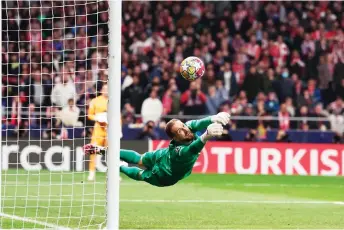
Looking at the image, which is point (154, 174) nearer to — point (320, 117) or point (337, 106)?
point (320, 117)

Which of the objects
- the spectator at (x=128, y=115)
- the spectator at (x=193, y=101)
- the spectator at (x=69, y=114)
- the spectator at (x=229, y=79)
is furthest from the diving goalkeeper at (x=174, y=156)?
the spectator at (x=229, y=79)

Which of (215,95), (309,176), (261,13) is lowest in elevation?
(309,176)

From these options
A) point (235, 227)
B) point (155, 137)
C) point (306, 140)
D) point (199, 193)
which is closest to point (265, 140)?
point (306, 140)

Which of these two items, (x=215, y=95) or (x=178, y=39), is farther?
(x=178, y=39)

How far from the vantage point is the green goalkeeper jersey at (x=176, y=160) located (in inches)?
477

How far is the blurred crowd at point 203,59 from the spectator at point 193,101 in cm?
3

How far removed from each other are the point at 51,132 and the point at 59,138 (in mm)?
599

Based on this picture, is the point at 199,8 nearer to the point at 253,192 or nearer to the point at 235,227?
the point at 253,192

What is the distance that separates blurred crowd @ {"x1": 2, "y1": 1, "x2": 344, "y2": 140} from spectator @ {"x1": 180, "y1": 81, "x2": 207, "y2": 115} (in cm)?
3

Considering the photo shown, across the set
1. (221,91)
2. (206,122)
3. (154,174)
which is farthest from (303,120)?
A: (206,122)

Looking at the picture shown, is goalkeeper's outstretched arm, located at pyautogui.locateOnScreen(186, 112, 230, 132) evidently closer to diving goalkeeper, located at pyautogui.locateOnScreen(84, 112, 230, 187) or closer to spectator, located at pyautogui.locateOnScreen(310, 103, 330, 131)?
diving goalkeeper, located at pyautogui.locateOnScreen(84, 112, 230, 187)

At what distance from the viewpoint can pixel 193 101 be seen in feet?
85.6

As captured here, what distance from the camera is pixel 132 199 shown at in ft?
54.2

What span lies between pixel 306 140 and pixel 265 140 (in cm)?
107
